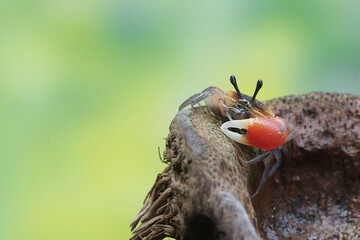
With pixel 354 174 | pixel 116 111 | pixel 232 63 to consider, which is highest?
pixel 232 63

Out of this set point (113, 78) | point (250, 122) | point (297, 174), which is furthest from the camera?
point (113, 78)

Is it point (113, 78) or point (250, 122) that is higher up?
point (113, 78)

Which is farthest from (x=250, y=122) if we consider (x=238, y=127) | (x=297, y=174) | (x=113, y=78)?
(x=113, y=78)

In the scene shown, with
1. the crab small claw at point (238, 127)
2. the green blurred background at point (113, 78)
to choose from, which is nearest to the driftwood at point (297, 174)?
the crab small claw at point (238, 127)

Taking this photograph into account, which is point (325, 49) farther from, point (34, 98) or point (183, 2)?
point (34, 98)

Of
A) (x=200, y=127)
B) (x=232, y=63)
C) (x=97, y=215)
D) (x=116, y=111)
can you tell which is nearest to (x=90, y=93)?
(x=116, y=111)

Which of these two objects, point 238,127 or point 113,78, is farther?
point 113,78

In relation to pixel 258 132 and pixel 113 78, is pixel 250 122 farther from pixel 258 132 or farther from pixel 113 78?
pixel 113 78

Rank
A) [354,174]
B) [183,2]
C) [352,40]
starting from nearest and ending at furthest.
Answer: [354,174]
[183,2]
[352,40]
